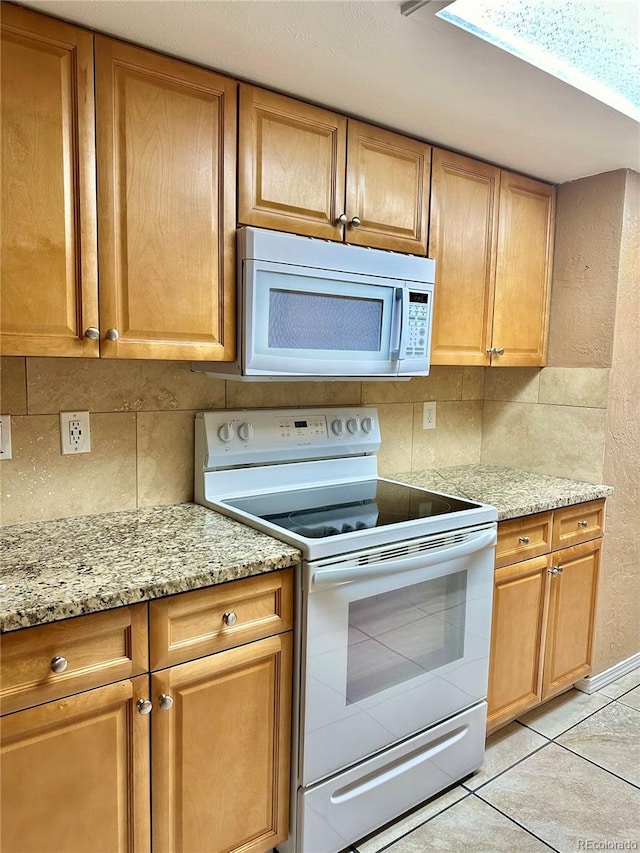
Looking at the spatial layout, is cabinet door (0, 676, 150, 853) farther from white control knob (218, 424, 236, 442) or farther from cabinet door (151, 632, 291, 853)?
white control knob (218, 424, 236, 442)

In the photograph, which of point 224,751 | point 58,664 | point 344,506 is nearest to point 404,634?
point 344,506

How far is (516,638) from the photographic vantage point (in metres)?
2.11

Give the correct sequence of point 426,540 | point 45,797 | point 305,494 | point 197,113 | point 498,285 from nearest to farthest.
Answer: point 45,797 < point 197,113 < point 426,540 < point 305,494 < point 498,285

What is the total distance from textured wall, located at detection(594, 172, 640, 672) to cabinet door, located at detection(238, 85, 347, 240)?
123 centimetres

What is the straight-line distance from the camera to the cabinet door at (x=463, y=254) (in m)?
2.08

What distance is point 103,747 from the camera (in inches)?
48.9

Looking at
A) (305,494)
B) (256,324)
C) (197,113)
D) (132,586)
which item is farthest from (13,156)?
(305,494)

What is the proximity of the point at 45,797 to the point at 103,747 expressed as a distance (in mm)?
129

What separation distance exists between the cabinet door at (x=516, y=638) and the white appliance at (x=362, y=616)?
12 cm

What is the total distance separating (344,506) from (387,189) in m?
1.04

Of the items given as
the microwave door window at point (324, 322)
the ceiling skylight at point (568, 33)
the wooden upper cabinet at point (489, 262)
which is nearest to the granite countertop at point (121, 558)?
the microwave door window at point (324, 322)

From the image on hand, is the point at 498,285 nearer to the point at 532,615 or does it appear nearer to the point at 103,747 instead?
the point at 532,615

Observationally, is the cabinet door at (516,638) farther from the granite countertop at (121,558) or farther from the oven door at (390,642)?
the granite countertop at (121,558)

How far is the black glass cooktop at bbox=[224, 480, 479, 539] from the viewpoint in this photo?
5.48 ft
